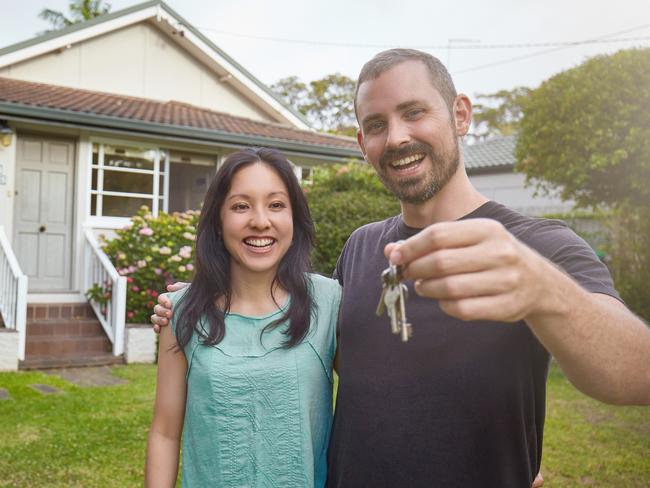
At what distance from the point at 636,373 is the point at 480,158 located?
2957 cm

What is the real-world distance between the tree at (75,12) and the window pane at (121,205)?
1599 centimetres

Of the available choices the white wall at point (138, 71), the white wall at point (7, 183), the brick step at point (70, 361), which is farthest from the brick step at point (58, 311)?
the white wall at point (138, 71)

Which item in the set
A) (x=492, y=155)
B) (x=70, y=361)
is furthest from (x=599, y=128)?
(x=492, y=155)

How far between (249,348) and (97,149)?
9.79m

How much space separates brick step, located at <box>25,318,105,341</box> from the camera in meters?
8.78

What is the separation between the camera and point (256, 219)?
201 centimetres

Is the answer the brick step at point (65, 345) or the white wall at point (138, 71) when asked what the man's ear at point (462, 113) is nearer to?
the brick step at point (65, 345)

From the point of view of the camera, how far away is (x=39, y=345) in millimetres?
8391

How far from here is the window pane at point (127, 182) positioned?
427 inches

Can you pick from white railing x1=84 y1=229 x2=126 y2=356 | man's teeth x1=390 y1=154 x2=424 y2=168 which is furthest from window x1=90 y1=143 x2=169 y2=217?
man's teeth x1=390 y1=154 x2=424 y2=168

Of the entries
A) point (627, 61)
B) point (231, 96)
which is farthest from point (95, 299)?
point (627, 61)

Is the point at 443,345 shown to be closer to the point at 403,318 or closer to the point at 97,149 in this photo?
the point at 403,318

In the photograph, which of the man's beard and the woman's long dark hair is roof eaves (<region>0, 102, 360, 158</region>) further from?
the man's beard

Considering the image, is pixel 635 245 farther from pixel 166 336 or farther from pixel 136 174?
pixel 166 336
